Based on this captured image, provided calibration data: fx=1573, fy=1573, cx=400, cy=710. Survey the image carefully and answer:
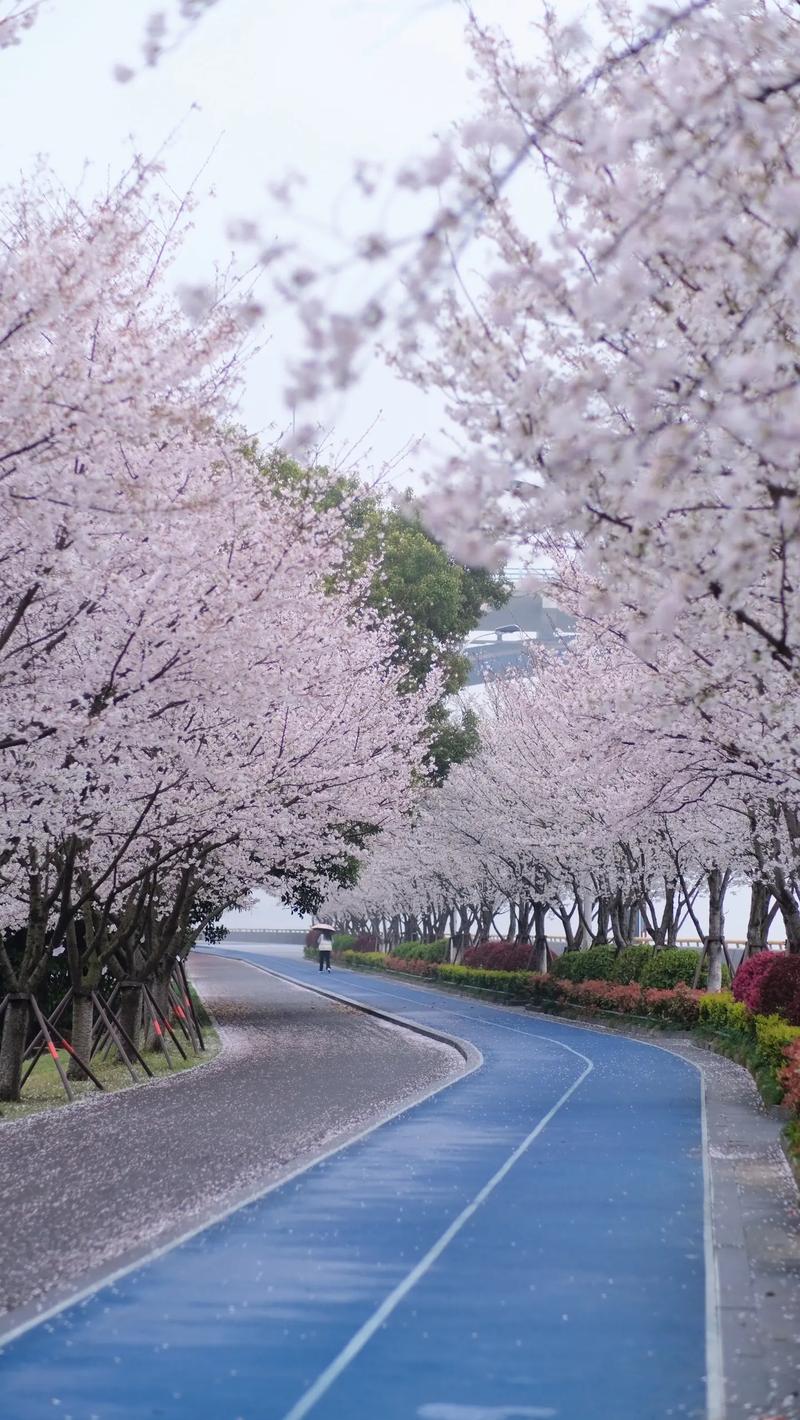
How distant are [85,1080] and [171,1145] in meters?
9.53

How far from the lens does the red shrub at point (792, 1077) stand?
47.4 feet

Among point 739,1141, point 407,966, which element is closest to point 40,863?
point 739,1141

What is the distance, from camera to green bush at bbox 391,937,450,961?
251 feet

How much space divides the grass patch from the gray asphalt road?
449mm

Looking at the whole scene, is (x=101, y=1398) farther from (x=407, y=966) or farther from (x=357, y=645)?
(x=407, y=966)

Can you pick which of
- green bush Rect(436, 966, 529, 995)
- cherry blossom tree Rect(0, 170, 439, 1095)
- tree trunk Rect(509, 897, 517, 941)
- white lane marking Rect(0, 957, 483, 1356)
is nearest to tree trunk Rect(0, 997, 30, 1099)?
cherry blossom tree Rect(0, 170, 439, 1095)

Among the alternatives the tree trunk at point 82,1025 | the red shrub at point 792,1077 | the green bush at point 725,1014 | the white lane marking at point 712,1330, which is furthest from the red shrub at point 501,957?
the white lane marking at point 712,1330

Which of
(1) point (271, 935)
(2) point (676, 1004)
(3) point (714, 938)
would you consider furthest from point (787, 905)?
(1) point (271, 935)

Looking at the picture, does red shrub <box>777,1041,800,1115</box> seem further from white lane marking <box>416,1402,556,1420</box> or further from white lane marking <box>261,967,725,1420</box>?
white lane marking <box>416,1402,556,1420</box>

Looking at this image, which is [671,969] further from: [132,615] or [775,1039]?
[132,615]

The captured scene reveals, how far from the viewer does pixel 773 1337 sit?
8609 millimetres

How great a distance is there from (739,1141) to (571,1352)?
9931mm

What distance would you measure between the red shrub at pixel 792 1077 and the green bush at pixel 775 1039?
1310 millimetres

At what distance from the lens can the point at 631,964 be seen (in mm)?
42656
